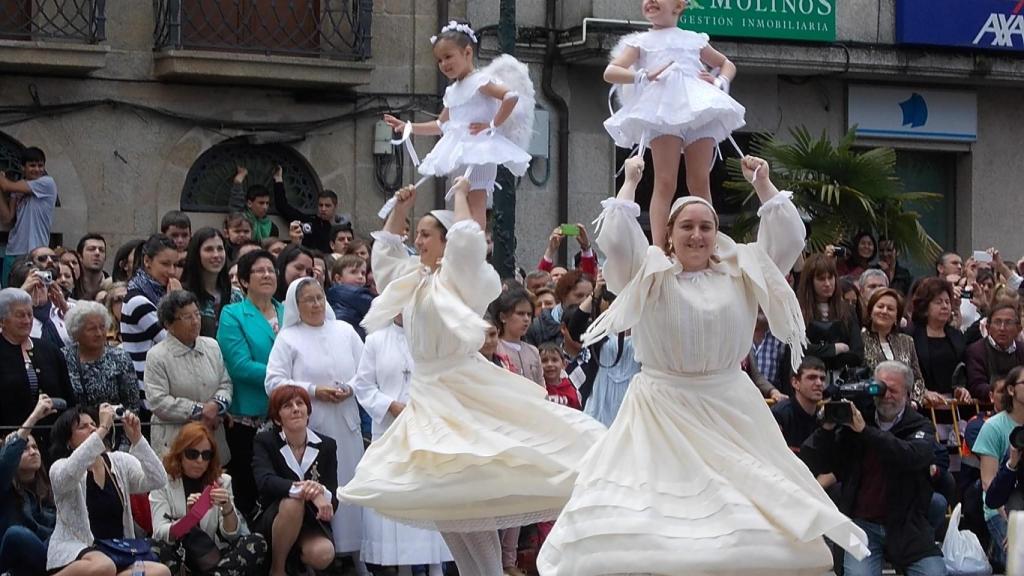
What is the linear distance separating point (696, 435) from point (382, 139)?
11.0 metres

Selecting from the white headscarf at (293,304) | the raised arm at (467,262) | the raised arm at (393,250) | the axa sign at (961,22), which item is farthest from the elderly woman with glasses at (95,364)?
the axa sign at (961,22)

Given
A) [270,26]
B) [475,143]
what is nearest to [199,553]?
[475,143]

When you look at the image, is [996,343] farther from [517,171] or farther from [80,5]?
[80,5]

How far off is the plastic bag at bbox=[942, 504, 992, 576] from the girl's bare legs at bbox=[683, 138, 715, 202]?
10.3 feet

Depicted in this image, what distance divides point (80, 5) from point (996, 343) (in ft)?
29.0

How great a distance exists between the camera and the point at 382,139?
59.8ft

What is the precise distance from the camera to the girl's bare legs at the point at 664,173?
9047 millimetres

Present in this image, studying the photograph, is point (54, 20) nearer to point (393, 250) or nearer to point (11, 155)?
point (11, 155)

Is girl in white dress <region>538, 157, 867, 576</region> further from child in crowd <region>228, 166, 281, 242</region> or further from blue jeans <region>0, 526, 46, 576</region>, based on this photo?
child in crowd <region>228, 166, 281, 242</region>

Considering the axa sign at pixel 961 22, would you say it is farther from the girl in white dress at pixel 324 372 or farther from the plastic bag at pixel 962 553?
the girl in white dress at pixel 324 372

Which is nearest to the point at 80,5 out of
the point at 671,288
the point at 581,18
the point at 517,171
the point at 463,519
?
the point at 581,18

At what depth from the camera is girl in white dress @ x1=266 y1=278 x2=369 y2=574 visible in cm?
1107

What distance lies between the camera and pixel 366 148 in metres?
18.4

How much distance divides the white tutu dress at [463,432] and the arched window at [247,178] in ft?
27.6
